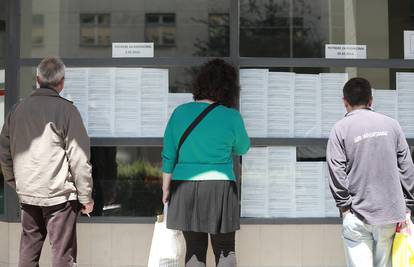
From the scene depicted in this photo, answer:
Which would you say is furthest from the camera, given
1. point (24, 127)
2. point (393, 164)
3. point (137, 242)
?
point (137, 242)

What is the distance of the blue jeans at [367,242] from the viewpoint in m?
3.61

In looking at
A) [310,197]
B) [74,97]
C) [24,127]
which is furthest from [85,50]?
[310,197]

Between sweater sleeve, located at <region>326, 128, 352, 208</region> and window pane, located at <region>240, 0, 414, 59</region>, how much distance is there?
6.05ft

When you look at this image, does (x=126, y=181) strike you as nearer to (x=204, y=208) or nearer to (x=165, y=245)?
(x=165, y=245)

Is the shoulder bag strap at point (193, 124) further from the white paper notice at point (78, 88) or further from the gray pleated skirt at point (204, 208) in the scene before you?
the white paper notice at point (78, 88)

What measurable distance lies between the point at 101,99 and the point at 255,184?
62.4 inches

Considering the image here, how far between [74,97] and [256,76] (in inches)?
65.0

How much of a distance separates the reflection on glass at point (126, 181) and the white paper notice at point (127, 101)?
0.18m

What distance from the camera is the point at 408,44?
215 inches

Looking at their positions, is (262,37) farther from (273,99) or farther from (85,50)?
(85,50)

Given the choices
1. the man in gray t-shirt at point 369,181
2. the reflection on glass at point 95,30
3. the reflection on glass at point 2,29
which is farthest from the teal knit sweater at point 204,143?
the reflection on glass at point 2,29

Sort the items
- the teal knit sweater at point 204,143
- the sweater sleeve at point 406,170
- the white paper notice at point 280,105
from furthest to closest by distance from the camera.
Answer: the white paper notice at point 280,105 < the teal knit sweater at point 204,143 < the sweater sleeve at point 406,170

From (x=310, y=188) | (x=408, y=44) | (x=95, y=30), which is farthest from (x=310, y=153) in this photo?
(x=95, y=30)

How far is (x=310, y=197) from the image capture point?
5.31 meters
